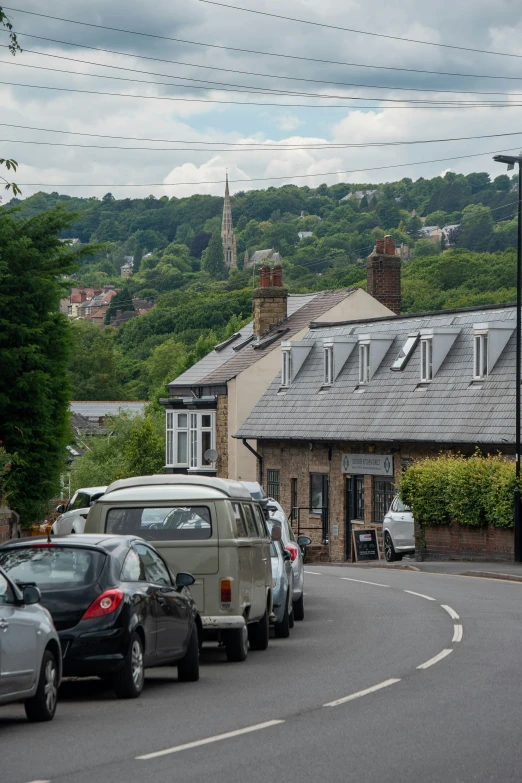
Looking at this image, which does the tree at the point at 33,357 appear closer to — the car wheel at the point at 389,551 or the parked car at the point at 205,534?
the parked car at the point at 205,534

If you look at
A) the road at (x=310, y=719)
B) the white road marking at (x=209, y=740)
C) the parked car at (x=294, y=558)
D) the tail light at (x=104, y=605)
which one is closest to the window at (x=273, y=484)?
the parked car at (x=294, y=558)

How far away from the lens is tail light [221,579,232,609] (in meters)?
15.2

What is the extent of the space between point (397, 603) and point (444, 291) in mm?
85963

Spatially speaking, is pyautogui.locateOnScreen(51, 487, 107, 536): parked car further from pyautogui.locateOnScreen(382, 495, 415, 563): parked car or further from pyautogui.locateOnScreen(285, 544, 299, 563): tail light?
pyautogui.locateOnScreen(382, 495, 415, 563): parked car

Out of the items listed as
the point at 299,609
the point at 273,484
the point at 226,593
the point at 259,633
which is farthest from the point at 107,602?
the point at 273,484

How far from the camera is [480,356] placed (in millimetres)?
41531

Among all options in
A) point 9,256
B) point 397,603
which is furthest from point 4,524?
point 397,603

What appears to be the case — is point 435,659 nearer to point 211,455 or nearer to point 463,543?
point 463,543

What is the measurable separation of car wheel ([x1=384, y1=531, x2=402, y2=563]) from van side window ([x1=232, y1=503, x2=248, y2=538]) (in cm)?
2552

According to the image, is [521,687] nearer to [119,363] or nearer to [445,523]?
[445,523]

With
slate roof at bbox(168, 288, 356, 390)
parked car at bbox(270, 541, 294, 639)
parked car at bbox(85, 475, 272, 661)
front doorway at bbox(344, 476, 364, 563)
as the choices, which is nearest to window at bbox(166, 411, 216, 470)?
slate roof at bbox(168, 288, 356, 390)

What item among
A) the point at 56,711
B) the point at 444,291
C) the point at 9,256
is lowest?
the point at 56,711

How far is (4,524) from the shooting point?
1005 inches

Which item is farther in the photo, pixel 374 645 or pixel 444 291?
pixel 444 291
